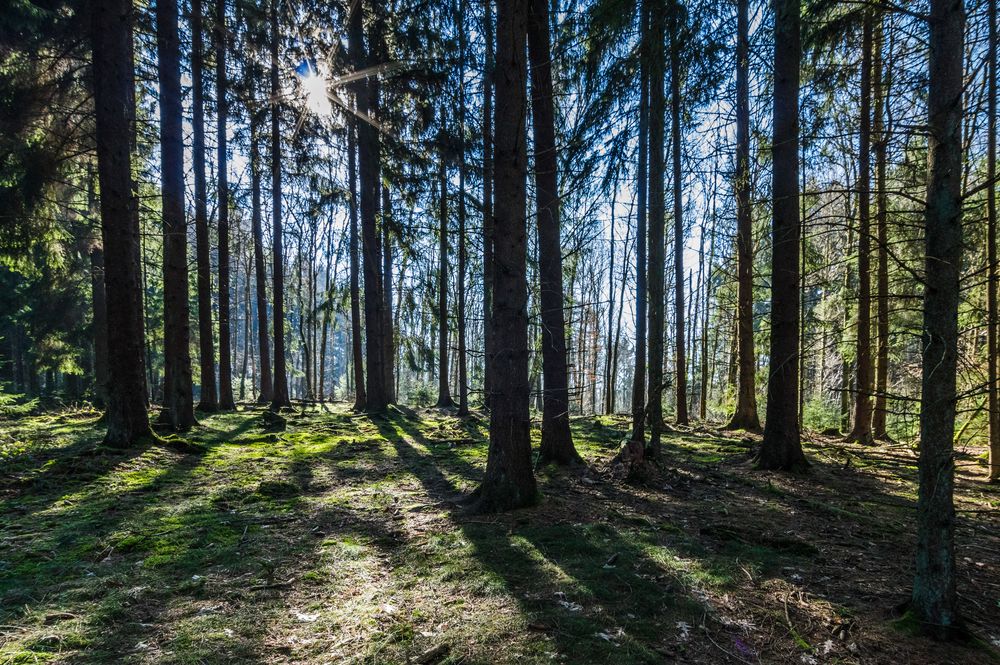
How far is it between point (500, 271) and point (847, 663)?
408 cm

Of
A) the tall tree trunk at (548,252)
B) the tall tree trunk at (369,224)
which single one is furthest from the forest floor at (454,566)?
the tall tree trunk at (369,224)

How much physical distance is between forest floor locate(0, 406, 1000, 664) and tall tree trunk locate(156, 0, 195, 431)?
2604 mm

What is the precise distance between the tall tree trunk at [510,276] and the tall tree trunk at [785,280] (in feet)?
14.0

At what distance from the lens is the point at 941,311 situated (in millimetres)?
2648

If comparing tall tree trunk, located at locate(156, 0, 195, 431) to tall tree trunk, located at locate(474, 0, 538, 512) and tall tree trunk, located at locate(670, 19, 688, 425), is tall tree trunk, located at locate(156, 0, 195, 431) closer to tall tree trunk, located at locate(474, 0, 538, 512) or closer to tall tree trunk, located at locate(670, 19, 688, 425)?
tall tree trunk, located at locate(474, 0, 538, 512)

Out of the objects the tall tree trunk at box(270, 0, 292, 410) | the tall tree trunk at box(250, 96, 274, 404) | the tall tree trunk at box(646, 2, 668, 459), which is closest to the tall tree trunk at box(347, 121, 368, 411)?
the tall tree trunk at box(270, 0, 292, 410)

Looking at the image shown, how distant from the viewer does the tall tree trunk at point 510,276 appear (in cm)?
512

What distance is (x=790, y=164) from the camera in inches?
277

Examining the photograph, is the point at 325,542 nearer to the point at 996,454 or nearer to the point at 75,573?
the point at 75,573

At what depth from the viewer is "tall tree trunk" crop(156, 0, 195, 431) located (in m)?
9.32

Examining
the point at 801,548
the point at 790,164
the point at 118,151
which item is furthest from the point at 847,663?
the point at 118,151

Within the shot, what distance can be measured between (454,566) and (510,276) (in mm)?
2904

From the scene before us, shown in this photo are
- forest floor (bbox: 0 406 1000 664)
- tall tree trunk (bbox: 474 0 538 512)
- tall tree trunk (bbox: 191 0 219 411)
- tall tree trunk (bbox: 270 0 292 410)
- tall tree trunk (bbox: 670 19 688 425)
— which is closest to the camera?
forest floor (bbox: 0 406 1000 664)

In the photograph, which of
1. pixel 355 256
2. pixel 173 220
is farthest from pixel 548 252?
pixel 355 256
